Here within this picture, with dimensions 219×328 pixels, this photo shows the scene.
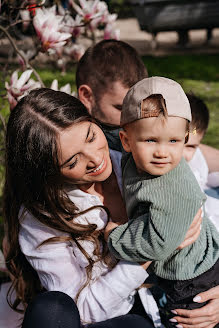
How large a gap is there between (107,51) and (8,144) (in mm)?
967

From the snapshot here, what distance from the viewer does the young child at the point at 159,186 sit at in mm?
1511

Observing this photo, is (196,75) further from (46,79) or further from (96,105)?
(96,105)

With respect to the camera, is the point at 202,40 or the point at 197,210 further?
the point at 202,40

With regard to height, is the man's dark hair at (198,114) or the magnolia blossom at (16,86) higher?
the magnolia blossom at (16,86)

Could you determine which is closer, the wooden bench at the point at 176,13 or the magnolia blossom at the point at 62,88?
the magnolia blossom at the point at 62,88

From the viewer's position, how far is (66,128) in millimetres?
1794

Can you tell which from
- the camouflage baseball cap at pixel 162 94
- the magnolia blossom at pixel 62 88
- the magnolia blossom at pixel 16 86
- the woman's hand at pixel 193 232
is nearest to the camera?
the camouflage baseball cap at pixel 162 94

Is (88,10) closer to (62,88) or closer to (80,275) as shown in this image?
(62,88)

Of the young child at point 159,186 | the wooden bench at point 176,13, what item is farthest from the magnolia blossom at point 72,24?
the wooden bench at point 176,13

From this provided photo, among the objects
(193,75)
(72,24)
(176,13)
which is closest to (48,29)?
(72,24)

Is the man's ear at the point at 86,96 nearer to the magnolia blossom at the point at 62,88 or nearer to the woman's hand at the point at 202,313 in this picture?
the magnolia blossom at the point at 62,88

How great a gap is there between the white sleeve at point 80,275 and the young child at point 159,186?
0.13m

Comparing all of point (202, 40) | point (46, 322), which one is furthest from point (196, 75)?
point (46, 322)

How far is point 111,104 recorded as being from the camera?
2.48 meters
